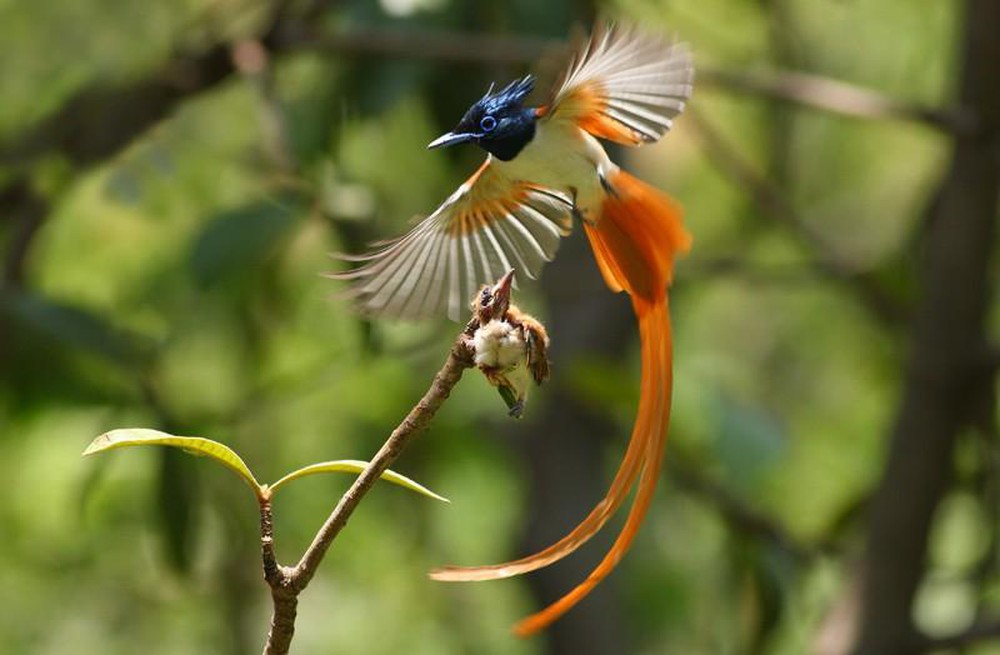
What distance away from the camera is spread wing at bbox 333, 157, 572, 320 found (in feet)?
3.65

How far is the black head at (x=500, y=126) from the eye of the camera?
3.51ft

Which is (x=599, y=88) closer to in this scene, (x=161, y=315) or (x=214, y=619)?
(x=161, y=315)

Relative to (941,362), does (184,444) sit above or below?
below

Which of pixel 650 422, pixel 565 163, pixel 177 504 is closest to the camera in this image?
pixel 650 422

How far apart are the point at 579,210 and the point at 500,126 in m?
0.08

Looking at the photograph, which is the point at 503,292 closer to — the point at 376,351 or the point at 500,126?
the point at 500,126

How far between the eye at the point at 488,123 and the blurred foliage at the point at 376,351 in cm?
54

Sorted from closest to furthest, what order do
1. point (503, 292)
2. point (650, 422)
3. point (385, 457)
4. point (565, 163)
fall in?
point (385, 457), point (503, 292), point (650, 422), point (565, 163)

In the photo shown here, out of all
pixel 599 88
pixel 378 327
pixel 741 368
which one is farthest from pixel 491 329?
pixel 741 368

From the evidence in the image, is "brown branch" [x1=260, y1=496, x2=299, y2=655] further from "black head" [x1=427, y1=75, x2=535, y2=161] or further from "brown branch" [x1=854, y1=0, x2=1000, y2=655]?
"brown branch" [x1=854, y1=0, x2=1000, y2=655]

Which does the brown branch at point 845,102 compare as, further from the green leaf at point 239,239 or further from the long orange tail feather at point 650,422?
the long orange tail feather at point 650,422

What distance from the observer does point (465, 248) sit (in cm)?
116

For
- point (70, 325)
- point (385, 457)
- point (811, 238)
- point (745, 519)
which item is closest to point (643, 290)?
point (385, 457)

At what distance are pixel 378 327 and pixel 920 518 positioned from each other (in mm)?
820
